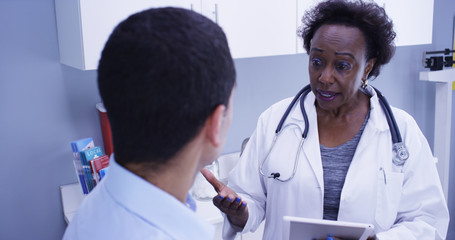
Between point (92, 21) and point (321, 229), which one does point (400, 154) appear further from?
point (92, 21)

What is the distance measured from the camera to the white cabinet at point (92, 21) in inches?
47.9

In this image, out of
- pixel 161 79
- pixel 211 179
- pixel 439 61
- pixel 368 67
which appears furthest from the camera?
pixel 439 61

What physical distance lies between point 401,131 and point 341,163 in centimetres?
21

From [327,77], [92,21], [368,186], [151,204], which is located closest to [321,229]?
[368,186]

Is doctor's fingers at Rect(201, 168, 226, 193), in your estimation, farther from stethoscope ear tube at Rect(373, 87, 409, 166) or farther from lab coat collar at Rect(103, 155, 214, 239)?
stethoscope ear tube at Rect(373, 87, 409, 166)

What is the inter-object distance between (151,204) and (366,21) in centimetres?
93

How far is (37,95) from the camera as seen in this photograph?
153 cm

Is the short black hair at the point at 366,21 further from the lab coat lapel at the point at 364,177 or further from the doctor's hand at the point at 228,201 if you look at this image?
the doctor's hand at the point at 228,201

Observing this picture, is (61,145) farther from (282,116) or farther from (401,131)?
(401,131)

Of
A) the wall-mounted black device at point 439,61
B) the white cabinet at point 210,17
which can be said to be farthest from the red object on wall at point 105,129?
the wall-mounted black device at point 439,61

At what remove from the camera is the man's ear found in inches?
22.1

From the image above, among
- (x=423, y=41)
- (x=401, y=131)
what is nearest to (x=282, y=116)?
(x=401, y=131)

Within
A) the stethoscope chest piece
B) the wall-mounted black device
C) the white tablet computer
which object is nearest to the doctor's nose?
the stethoscope chest piece

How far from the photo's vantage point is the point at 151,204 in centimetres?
53
